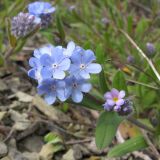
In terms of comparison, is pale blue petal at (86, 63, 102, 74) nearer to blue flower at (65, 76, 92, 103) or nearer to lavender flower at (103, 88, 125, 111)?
blue flower at (65, 76, 92, 103)

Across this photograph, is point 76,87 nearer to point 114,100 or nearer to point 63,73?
point 63,73

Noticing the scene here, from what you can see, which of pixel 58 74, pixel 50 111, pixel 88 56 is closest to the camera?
pixel 58 74

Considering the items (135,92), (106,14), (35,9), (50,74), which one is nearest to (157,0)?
(106,14)

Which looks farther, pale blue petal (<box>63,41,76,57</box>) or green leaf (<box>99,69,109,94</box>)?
green leaf (<box>99,69,109,94</box>)

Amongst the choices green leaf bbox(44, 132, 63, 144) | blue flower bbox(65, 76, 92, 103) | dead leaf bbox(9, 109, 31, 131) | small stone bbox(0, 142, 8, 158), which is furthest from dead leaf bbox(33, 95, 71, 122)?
blue flower bbox(65, 76, 92, 103)

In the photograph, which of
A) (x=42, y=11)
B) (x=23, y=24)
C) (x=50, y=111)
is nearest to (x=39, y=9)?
(x=42, y=11)

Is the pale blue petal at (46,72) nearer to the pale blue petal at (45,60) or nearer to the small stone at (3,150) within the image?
the pale blue petal at (45,60)

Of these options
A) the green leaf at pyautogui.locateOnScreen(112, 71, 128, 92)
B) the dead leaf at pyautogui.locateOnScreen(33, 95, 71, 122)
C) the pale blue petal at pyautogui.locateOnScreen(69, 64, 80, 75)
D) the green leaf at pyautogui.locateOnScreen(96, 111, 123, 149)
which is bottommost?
the dead leaf at pyautogui.locateOnScreen(33, 95, 71, 122)
